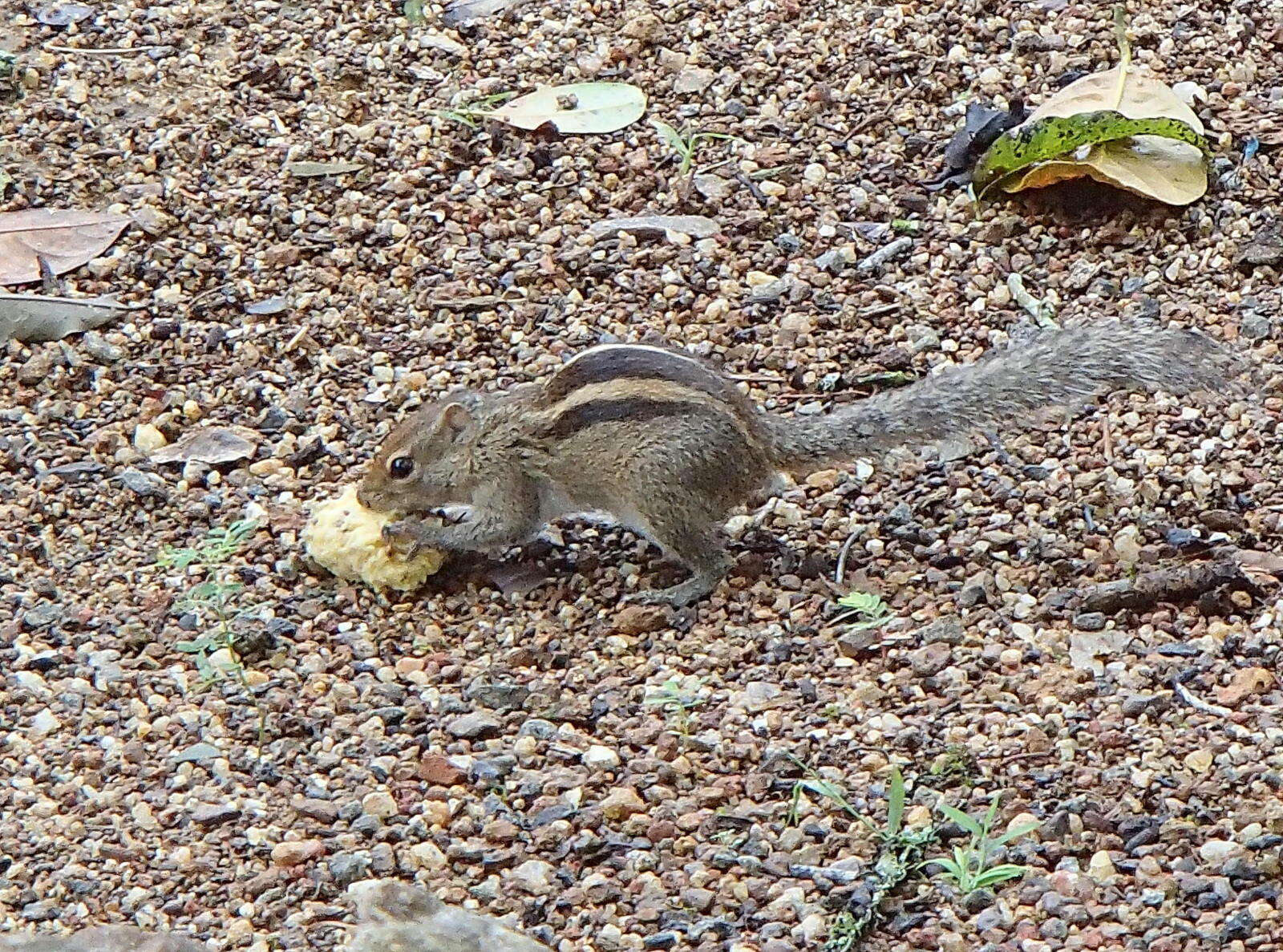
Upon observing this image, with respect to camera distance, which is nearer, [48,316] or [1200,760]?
[1200,760]

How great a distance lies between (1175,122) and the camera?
5.40 meters

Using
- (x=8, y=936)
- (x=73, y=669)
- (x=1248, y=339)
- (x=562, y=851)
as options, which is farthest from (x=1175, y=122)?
(x=8, y=936)

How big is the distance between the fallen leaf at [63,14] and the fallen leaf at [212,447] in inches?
87.1

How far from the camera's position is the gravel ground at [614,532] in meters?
3.77

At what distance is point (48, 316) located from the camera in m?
5.62

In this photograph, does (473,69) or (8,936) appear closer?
(8,936)

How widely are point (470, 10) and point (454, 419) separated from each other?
224cm

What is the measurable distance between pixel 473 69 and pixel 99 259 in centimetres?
135

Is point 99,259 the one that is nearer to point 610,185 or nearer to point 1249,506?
point 610,185

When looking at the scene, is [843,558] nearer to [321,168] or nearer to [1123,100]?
[1123,100]

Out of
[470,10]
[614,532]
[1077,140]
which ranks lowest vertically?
[614,532]

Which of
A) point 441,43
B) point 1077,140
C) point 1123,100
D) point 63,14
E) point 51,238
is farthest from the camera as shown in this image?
point 63,14

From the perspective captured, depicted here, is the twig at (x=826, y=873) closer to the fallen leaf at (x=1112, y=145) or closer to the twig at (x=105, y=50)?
the fallen leaf at (x=1112, y=145)

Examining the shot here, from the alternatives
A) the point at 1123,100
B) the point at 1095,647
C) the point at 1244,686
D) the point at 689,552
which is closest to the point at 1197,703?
the point at 1244,686
